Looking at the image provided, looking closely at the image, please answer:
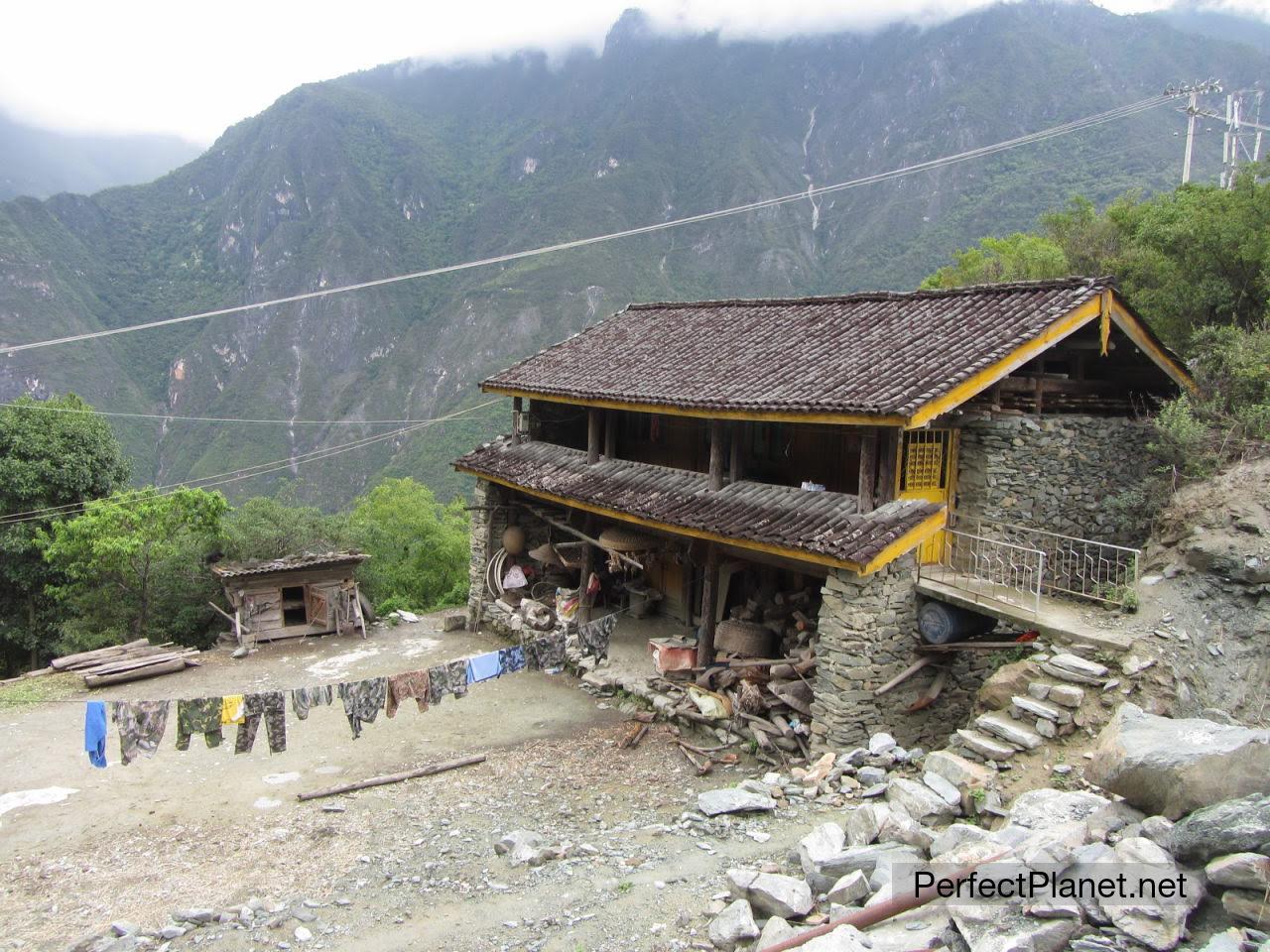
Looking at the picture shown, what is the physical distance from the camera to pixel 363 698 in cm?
1193

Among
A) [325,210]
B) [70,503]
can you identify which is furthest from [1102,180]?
[325,210]

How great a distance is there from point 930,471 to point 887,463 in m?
0.86

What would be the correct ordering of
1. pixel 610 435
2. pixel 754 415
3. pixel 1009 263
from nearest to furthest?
pixel 754 415 → pixel 610 435 → pixel 1009 263

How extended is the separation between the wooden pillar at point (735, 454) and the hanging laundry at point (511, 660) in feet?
14.4

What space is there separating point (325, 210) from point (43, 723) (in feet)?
361

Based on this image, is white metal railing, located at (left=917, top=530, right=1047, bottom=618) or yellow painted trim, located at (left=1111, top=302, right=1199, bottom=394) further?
yellow painted trim, located at (left=1111, top=302, right=1199, bottom=394)

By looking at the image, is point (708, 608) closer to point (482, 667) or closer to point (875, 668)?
point (875, 668)

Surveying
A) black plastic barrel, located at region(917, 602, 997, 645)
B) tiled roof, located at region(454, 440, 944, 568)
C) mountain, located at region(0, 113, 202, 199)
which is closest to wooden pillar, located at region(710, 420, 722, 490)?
tiled roof, located at region(454, 440, 944, 568)

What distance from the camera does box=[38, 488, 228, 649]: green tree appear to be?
21.8 meters

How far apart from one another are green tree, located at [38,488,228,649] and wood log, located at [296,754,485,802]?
482 inches

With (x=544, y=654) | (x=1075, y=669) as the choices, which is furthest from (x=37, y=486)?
(x=1075, y=669)

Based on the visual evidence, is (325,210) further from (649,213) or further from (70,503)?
(70,503)

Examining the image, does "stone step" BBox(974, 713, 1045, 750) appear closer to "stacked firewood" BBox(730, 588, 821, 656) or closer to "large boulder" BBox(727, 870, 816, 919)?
"large boulder" BBox(727, 870, 816, 919)

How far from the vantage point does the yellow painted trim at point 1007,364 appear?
34.3 feet
